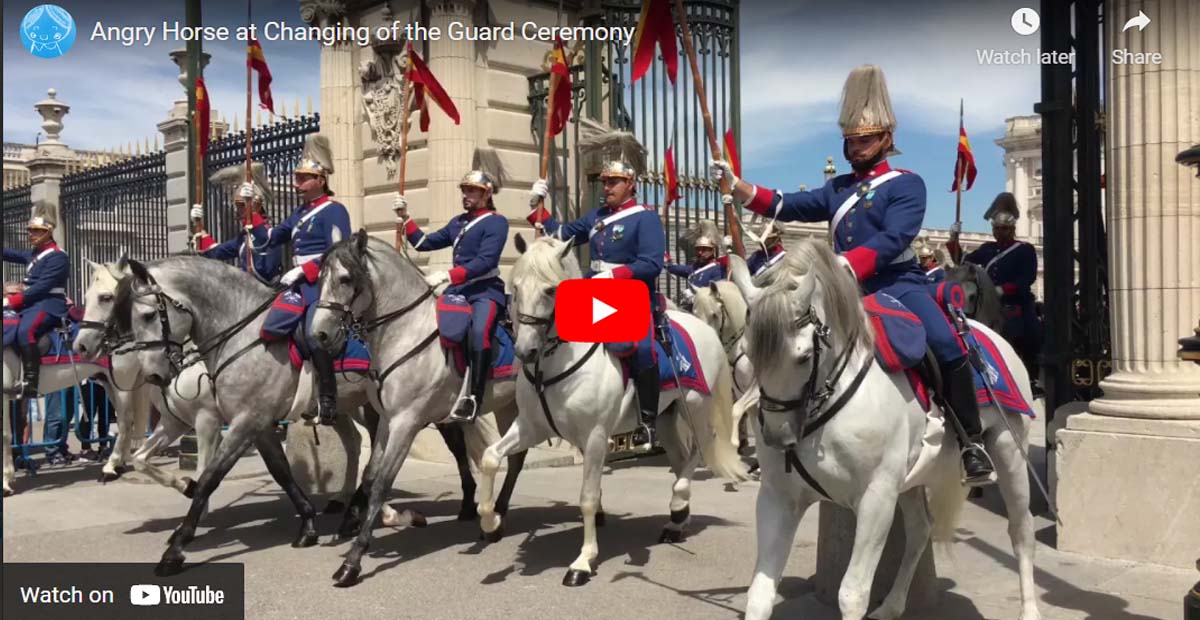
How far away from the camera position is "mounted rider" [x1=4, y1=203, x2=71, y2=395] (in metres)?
10.5

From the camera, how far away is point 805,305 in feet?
13.8

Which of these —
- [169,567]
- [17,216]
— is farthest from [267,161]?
[17,216]

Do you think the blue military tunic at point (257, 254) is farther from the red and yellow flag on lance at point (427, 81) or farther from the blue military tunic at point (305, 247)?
the red and yellow flag on lance at point (427, 81)

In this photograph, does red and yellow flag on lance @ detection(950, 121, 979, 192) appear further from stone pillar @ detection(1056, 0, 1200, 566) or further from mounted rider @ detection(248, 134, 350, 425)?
mounted rider @ detection(248, 134, 350, 425)

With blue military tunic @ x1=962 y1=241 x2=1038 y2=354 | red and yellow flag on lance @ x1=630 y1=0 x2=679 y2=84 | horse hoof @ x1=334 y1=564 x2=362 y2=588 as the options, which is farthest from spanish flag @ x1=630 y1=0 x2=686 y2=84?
blue military tunic @ x1=962 y1=241 x2=1038 y2=354

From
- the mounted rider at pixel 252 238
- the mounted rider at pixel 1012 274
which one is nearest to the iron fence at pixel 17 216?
the mounted rider at pixel 252 238

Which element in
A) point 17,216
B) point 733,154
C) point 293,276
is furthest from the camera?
point 17,216

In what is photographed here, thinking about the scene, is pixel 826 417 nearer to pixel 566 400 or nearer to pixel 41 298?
pixel 566 400

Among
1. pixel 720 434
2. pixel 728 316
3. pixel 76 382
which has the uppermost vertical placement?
pixel 728 316

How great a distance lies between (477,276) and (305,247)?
1.48 metres

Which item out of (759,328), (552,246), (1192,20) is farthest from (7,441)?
(1192,20)

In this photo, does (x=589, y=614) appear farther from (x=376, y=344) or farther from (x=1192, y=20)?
(x=1192, y=20)

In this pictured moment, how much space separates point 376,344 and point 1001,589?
4319 mm

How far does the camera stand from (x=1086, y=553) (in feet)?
21.8
